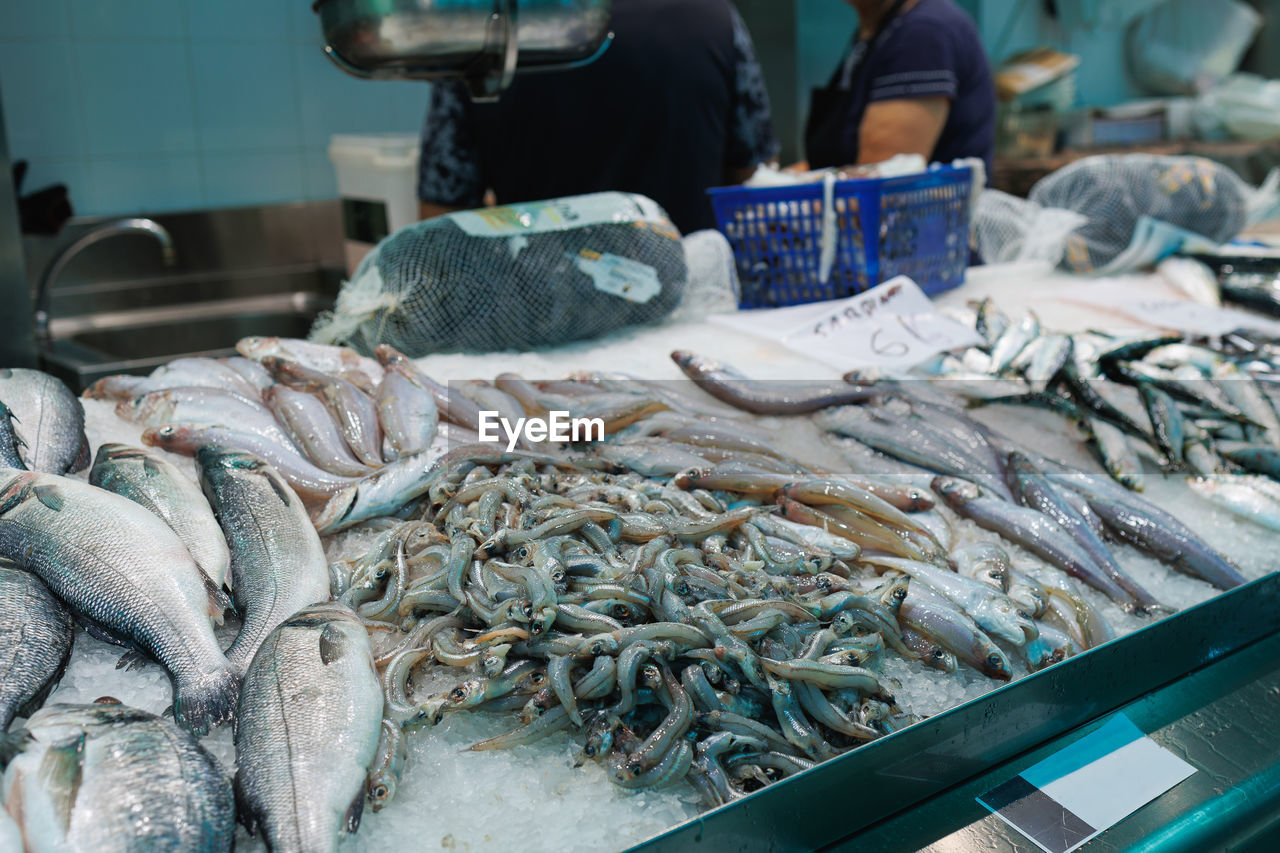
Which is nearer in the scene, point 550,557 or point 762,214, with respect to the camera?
point 550,557

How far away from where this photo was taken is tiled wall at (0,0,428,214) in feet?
14.4

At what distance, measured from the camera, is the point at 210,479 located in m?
1.43

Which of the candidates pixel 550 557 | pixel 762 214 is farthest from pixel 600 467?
pixel 762 214

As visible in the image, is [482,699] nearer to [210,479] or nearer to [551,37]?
[210,479]

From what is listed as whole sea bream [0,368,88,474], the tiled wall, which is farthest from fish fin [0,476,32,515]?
the tiled wall

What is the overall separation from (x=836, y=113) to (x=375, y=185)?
6.44 ft

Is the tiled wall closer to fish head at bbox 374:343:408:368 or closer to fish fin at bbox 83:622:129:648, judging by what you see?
fish head at bbox 374:343:408:368

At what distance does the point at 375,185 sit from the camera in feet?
13.1

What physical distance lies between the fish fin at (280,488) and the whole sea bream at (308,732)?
314mm

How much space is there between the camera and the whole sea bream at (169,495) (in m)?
1.26

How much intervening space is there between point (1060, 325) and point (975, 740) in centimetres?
201

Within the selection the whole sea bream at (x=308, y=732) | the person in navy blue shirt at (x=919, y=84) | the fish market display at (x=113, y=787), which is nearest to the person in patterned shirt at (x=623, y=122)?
the person in navy blue shirt at (x=919, y=84)

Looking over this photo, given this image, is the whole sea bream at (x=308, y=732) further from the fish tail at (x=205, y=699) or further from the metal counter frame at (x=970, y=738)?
the metal counter frame at (x=970, y=738)

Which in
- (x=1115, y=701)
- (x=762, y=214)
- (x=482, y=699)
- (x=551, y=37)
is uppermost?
(x=551, y=37)
